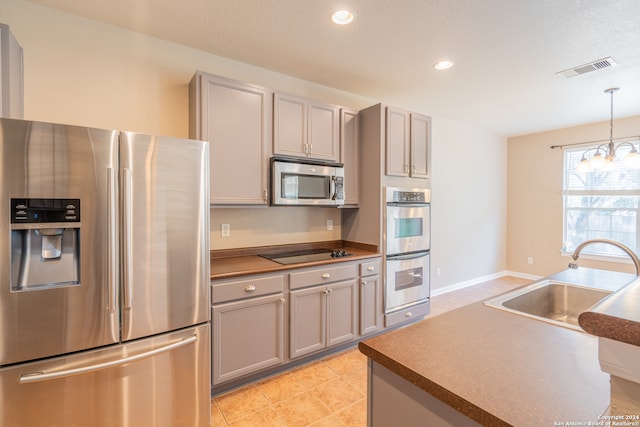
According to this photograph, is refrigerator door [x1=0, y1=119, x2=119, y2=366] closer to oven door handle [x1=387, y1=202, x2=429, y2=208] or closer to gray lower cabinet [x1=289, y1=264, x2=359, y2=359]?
gray lower cabinet [x1=289, y1=264, x2=359, y2=359]

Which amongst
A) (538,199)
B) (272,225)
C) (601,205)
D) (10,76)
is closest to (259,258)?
(272,225)

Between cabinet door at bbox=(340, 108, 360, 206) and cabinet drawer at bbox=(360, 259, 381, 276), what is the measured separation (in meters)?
0.67

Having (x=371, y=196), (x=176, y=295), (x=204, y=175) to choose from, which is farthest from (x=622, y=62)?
(x=176, y=295)

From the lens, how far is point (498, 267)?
5.68 m

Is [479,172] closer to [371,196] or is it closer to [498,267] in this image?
[498,267]

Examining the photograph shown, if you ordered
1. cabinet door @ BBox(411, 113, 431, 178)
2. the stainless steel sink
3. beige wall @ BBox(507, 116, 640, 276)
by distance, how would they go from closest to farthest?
the stainless steel sink
cabinet door @ BBox(411, 113, 431, 178)
beige wall @ BBox(507, 116, 640, 276)

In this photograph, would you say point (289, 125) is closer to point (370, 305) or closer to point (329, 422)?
point (370, 305)

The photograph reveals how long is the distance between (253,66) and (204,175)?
1512 millimetres

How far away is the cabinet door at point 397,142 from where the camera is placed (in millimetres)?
3086

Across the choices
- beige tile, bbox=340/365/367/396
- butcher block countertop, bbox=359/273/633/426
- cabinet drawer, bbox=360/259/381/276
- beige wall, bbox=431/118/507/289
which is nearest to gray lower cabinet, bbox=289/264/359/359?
cabinet drawer, bbox=360/259/381/276

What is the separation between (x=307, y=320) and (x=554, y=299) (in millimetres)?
1706

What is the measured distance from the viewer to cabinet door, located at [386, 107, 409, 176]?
3.09 metres

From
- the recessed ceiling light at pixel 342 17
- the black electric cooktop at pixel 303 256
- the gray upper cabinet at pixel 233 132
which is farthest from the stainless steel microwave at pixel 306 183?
the recessed ceiling light at pixel 342 17

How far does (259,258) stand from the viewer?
106 inches
